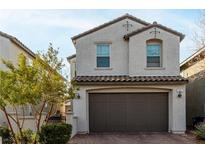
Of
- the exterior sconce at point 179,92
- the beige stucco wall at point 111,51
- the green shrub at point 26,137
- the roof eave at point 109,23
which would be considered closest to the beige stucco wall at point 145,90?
the exterior sconce at point 179,92

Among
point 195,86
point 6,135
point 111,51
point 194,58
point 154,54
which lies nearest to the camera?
point 6,135

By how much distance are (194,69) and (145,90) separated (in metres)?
4.63

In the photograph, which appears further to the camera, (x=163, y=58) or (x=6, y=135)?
(x=163, y=58)

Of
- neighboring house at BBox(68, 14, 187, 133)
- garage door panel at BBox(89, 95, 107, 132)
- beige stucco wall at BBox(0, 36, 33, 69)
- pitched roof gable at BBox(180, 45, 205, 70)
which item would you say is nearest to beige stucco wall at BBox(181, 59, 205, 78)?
pitched roof gable at BBox(180, 45, 205, 70)

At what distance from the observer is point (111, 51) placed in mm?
16688

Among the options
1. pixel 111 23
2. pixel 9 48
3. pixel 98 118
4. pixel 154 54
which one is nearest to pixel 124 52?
pixel 154 54

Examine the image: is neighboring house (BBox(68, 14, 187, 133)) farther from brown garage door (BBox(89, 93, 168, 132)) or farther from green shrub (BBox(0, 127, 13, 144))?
green shrub (BBox(0, 127, 13, 144))

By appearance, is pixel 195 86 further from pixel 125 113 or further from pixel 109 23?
pixel 109 23

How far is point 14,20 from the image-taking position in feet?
46.5

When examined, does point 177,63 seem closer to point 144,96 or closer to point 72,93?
point 144,96

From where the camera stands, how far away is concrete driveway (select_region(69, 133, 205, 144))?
1277 cm

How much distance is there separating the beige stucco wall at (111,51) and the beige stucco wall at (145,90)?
109 cm

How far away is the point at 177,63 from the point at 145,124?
140 inches
